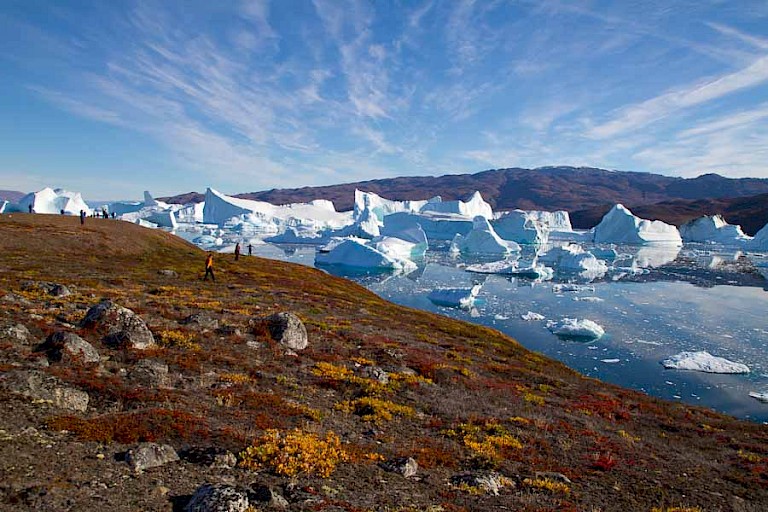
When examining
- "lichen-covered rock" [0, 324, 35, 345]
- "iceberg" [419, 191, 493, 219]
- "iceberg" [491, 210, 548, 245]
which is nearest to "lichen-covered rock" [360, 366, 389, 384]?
"lichen-covered rock" [0, 324, 35, 345]

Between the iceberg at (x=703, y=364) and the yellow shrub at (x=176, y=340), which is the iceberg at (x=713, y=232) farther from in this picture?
the yellow shrub at (x=176, y=340)

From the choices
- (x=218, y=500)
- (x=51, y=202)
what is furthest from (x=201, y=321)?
(x=51, y=202)

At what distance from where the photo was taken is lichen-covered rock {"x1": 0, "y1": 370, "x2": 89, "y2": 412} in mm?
8227

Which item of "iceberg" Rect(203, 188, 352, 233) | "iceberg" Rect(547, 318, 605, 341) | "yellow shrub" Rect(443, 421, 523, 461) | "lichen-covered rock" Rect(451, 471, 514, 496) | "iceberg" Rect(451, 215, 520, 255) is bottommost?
"iceberg" Rect(547, 318, 605, 341)

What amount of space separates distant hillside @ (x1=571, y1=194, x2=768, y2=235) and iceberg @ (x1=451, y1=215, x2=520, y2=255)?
9885cm

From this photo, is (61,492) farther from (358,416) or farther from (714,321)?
(714,321)

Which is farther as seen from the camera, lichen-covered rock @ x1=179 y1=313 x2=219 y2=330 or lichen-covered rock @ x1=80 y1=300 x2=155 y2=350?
lichen-covered rock @ x1=179 y1=313 x2=219 y2=330

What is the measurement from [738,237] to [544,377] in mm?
120294

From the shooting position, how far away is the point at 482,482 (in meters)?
8.23

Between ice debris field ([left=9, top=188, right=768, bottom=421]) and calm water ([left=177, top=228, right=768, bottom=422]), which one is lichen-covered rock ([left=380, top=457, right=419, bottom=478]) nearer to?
calm water ([left=177, top=228, right=768, bottom=422])

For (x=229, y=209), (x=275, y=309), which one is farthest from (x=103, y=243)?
(x=229, y=209)

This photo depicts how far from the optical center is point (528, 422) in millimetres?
12570

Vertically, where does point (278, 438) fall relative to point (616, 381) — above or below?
above

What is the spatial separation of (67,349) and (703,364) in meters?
27.2
